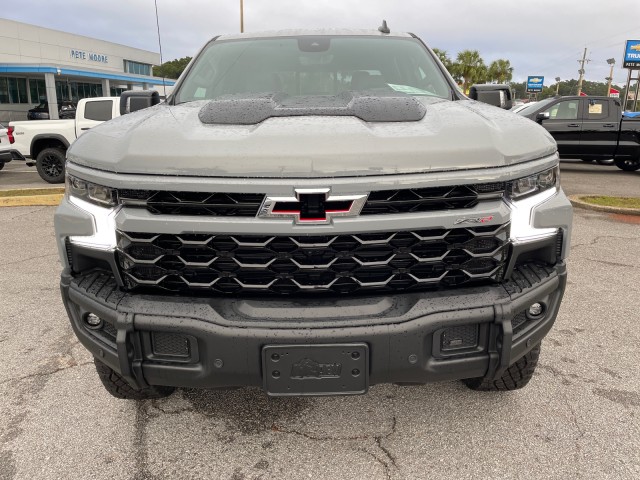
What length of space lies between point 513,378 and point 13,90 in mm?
40099

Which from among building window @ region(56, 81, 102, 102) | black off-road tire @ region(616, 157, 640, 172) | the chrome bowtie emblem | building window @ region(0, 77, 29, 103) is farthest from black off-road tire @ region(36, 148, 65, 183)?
building window @ region(56, 81, 102, 102)

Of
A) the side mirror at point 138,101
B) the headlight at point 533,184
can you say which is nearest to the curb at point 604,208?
the headlight at point 533,184

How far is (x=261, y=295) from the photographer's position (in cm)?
200

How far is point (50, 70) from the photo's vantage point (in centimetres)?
3048

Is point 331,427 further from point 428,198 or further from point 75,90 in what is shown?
point 75,90

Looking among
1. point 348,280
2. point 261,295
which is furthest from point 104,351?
point 348,280

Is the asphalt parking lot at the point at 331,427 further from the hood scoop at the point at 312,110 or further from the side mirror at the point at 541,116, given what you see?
the side mirror at the point at 541,116

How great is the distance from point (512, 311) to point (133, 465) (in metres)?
1.70

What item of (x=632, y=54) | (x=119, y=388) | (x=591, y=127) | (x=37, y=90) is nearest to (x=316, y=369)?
(x=119, y=388)

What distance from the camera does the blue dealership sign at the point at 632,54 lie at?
83.8ft

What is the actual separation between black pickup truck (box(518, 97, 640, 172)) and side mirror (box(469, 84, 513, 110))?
9.39 metres

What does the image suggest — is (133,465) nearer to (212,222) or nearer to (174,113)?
(212,222)

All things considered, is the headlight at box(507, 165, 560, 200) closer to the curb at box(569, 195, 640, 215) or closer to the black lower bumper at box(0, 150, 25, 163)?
the curb at box(569, 195, 640, 215)

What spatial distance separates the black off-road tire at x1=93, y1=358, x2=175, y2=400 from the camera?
2.45 m
